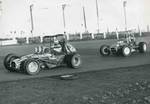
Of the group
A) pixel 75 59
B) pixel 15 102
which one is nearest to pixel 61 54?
pixel 75 59

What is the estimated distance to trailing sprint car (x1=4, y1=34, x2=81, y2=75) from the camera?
12.7m

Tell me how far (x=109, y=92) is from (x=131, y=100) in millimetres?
980

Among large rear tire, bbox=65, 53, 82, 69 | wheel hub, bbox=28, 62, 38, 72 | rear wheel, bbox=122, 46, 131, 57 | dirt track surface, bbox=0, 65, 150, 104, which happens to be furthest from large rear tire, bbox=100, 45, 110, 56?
dirt track surface, bbox=0, 65, 150, 104

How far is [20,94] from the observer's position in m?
8.70

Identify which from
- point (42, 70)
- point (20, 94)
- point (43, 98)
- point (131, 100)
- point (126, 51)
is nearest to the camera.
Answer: point (131, 100)

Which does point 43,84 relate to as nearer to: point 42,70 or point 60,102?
point 60,102

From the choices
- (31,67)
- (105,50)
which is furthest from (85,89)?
(105,50)

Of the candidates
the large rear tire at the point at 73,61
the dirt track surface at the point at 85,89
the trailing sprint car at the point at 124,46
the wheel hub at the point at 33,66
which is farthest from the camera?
the trailing sprint car at the point at 124,46

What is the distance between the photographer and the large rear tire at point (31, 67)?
1250 cm

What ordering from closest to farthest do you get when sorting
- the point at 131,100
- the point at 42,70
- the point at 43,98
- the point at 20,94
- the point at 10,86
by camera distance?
1. the point at 131,100
2. the point at 43,98
3. the point at 20,94
4. the point at 10,86
5. the point at 42,70

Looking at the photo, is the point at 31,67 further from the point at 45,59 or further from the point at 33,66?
the point at 45,59

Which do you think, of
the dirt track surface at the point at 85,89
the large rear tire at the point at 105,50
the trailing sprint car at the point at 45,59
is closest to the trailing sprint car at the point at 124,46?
the large rear tire at the point at 105,50

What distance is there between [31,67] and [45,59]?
1.51 metres

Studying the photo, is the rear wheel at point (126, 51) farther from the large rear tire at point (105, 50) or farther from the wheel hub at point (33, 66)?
the wheel hub at point (33, 66)
